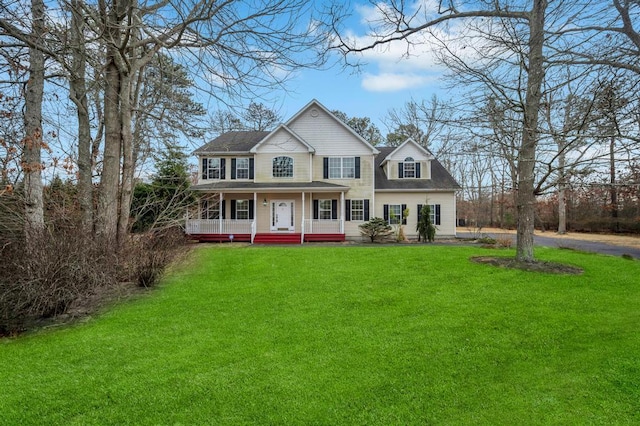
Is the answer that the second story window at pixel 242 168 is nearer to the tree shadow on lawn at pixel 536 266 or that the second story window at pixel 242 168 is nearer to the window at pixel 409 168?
the window at pixel 409 168

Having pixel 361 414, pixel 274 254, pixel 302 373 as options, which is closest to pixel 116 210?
pixel 274 254

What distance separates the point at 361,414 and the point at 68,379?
3052 mm

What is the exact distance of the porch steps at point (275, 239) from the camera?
696 inches

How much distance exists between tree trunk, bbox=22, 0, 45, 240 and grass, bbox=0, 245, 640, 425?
2.22 m

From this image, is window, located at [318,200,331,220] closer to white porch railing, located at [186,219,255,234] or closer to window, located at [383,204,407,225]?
window, located at [383,204,407,225]

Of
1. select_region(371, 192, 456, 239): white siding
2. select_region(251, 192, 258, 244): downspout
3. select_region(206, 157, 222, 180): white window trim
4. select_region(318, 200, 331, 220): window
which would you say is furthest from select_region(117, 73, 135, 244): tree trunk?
select_region(371, 192, 456, 239): white siding

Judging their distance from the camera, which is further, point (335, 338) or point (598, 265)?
point (598, 265)

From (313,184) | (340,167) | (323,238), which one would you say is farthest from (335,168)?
(323,238)

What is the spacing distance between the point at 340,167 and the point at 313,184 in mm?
2196

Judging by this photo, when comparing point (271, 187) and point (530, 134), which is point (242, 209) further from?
point (530, 134)

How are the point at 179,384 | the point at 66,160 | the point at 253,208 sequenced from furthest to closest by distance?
the point at 253,208 → the point at 66,160 → the point at 179,384

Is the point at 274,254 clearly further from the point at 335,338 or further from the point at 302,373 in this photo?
the point at 302,373

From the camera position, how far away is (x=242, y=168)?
19469mm

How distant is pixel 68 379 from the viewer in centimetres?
351
